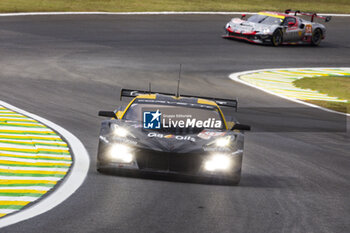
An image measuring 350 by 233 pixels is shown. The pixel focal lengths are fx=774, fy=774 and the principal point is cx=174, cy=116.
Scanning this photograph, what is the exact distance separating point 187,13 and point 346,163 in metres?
26.9

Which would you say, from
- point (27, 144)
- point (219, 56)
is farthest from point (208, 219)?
point (219, 56)

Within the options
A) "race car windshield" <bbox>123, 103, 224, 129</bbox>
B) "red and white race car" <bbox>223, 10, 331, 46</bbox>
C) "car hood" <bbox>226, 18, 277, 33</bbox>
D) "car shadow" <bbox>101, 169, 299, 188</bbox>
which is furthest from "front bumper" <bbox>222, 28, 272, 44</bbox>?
"car shadow" <bbox>101, 169, 299, 188</bbox>

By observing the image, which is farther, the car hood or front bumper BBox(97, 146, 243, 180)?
the car hood

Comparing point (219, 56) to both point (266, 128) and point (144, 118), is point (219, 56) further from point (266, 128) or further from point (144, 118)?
point (144, 118)

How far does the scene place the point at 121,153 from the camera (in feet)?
36.2

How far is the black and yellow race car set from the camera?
10953 mm

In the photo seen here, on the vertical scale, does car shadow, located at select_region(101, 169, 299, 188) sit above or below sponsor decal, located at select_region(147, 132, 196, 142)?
below

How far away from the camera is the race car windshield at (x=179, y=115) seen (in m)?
11.9

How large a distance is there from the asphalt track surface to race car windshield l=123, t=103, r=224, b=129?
3.19 ft

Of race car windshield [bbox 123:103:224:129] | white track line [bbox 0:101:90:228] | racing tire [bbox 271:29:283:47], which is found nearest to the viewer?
white track line [bbox 0:101:90:228]

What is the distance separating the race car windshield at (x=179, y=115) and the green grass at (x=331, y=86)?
31.4 feet

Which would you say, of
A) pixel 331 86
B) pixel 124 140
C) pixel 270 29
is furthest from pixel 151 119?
pixel 270 29

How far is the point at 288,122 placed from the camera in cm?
1831

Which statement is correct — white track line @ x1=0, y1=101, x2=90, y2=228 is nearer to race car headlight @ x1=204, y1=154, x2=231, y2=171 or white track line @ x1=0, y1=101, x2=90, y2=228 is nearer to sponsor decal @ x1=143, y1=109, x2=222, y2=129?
sponsor decal @ x1=143, y1=109, x2=222, y2=129
